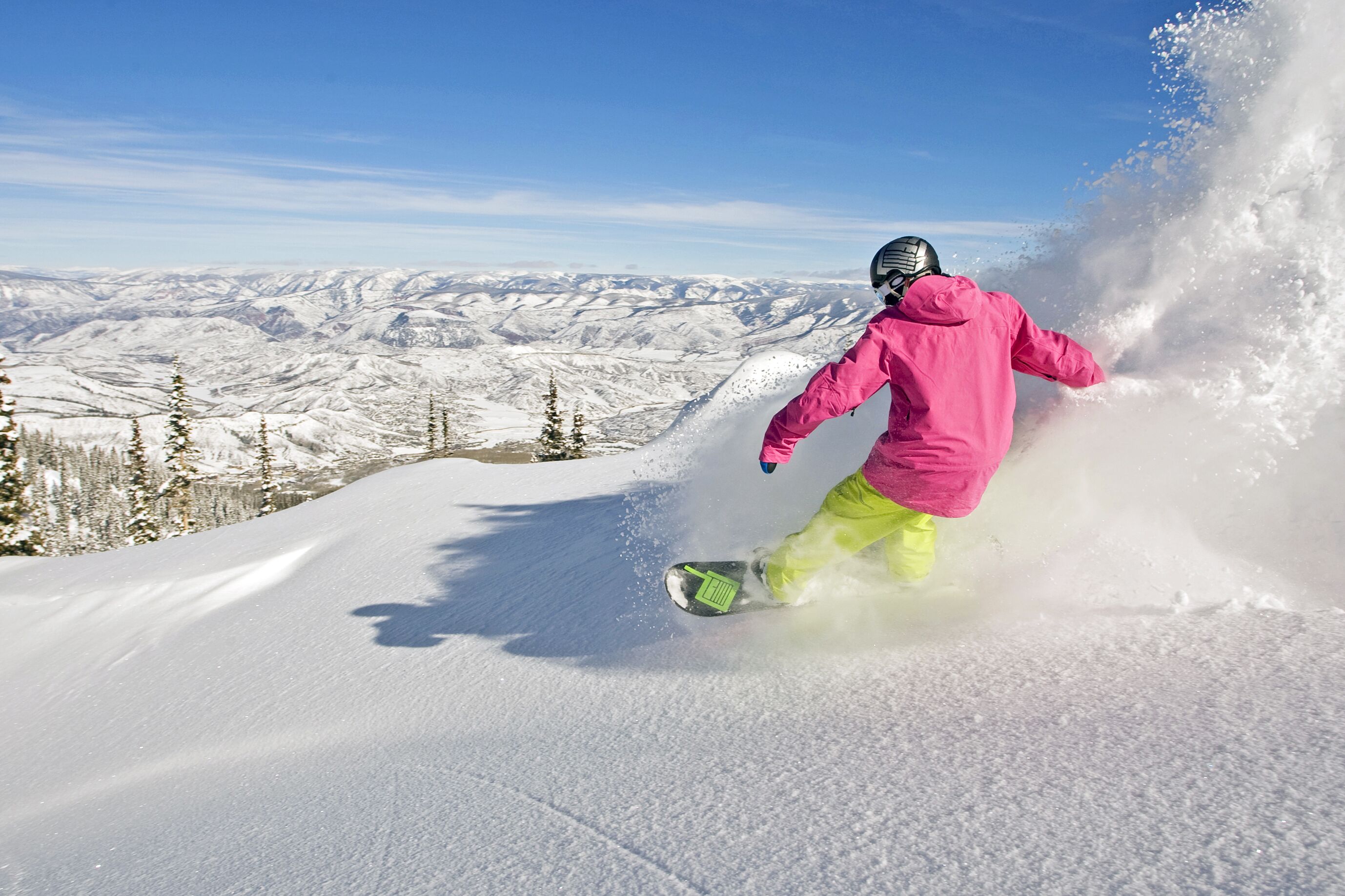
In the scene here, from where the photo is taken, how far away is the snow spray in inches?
170

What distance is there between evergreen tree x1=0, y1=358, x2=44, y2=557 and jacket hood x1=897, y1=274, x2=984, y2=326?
3328cm

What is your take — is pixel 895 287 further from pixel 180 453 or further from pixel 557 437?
pixel 180 453

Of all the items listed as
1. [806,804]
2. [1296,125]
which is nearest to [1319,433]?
[1296,125]

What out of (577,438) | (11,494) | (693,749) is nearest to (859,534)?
(693,749)

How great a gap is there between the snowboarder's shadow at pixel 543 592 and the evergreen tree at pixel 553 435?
98.1ft

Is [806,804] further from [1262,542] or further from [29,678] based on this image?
[29,678]

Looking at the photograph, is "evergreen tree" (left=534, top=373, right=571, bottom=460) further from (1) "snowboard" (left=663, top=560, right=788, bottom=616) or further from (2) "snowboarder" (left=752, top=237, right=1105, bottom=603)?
(2) "snowboarder" (left=752, top=237, right=1105, bottom=603)

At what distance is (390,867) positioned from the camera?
289cm

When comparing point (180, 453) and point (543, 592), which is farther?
point (180, 453)

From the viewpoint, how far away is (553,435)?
1599 inches

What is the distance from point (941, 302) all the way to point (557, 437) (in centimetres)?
3760

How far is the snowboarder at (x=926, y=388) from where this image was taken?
4059mm

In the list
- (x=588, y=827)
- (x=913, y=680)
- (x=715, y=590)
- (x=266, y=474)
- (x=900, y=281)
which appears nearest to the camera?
(x=588, y=827)

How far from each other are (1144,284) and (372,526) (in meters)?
10.1
